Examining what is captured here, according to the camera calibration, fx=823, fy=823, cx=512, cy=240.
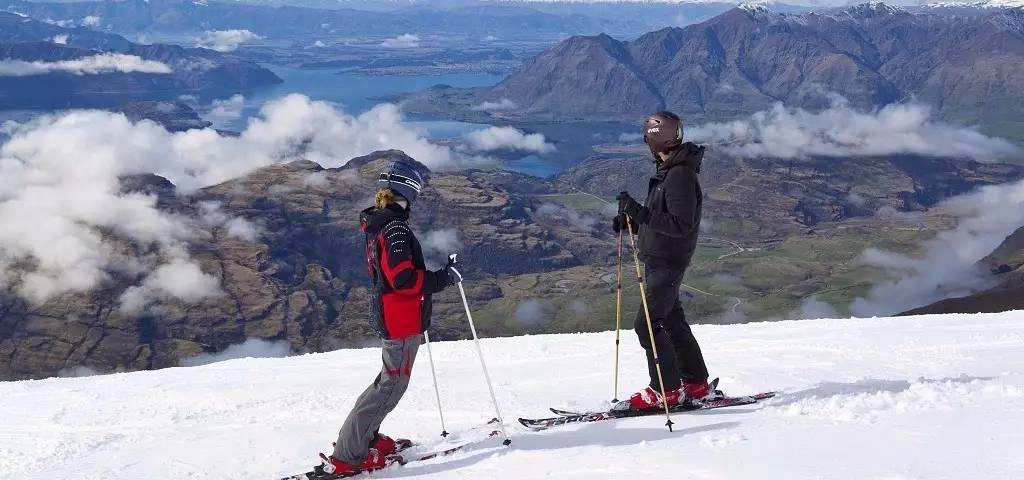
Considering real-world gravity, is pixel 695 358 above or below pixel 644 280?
below

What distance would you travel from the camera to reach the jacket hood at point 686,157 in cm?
800

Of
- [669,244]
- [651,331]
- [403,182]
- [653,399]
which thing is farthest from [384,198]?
[653,399]

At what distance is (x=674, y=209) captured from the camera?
7980 mm

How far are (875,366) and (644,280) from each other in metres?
4.72

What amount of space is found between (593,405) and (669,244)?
2758 millimetres

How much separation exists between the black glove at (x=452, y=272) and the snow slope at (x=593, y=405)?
1.74m

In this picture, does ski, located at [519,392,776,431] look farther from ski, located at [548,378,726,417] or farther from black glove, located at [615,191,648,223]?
black glove, located at [615,191,648,223]

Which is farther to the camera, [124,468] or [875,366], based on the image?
[875,366]

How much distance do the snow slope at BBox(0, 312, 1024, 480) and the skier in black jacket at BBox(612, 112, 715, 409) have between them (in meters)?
0.47

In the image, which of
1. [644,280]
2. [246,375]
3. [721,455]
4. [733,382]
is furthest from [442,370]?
[721,455]

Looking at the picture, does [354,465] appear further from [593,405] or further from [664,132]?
[664,132]

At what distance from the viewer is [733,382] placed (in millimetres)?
10703

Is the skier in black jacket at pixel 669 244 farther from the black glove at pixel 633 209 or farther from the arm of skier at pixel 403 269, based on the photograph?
the arm of skier at pixel 403 269

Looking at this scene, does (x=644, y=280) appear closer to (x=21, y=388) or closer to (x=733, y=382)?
(x=733, y=382)
